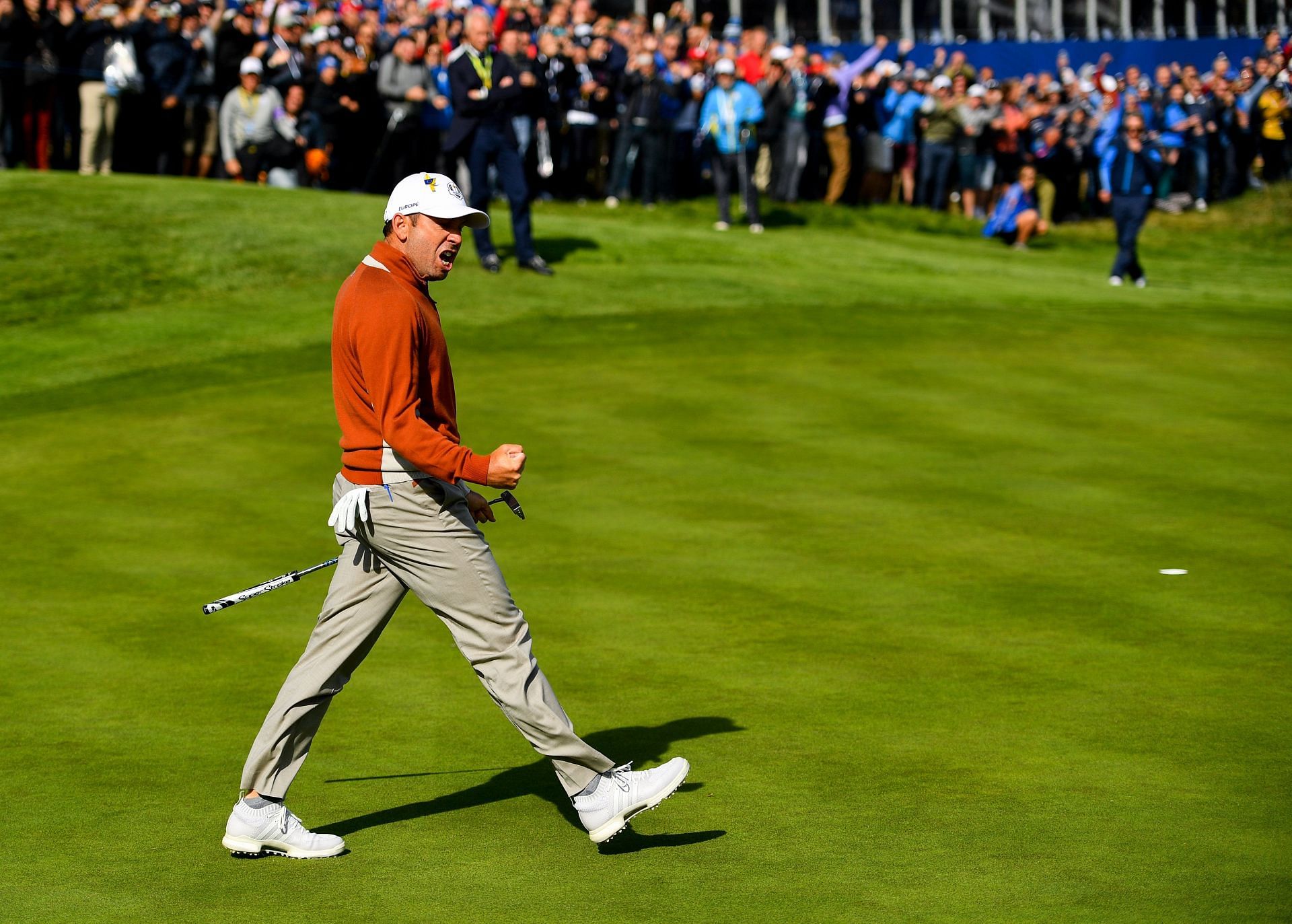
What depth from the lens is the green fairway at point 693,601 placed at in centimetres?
601

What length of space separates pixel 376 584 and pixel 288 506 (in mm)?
5725

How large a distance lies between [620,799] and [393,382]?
5.30 feet

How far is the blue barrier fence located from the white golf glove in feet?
111

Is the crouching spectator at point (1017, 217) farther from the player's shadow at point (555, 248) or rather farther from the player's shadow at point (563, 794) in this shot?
the player's shadow at point (563, 794)

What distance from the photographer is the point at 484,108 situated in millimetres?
19016

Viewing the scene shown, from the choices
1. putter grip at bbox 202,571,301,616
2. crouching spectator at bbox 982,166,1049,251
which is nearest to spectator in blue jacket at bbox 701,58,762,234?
crouching spectator at bbox 982,166,1049,251

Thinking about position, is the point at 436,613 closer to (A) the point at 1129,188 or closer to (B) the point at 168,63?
(A) the point at 1129,188

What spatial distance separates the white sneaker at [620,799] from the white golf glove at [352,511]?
1.21 m

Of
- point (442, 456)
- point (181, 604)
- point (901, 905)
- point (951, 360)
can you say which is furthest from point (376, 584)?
point (951, 360)

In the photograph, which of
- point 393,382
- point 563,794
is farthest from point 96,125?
point 393,382

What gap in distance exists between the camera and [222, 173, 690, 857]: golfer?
6012 millimetres

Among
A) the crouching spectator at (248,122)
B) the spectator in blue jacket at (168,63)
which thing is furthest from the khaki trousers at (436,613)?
the spectator in blue jacket at (168,63)

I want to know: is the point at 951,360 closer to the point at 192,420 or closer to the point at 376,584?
the point at 192,420

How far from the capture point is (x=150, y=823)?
642cm
